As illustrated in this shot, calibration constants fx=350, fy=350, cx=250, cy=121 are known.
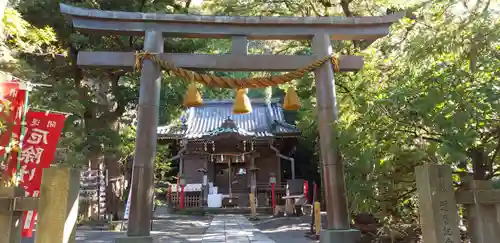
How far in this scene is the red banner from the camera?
5.26 metres

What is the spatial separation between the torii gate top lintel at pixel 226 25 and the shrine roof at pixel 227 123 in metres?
10.1

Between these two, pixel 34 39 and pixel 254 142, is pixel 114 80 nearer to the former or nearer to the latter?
pixel 34 39

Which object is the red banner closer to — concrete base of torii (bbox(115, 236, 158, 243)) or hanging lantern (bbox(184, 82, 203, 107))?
concrete base of torii (bbox(115, 236, 158, 243))

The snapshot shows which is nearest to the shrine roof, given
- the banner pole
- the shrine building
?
the shrine building

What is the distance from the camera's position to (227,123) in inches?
715

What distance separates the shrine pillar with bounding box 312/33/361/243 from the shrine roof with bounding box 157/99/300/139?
10689 millimetres

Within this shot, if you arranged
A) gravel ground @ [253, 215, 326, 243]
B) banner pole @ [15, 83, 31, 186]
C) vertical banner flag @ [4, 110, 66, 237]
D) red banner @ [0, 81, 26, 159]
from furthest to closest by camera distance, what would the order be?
1. gravel ground @ [253, 215, 326, 243]
2. vertical banner flag @ [4, 110, 66, 237]
3. banner pole @ [15, 83, 31, 186]
4. red banner @ [0, 81, 26, 159]

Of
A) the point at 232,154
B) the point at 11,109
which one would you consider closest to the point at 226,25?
the point at 11,109

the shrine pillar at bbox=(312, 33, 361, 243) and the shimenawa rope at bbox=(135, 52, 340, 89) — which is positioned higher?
the shimenawa rope at bbox=(135, 52, 340, 89)

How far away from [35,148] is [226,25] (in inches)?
157

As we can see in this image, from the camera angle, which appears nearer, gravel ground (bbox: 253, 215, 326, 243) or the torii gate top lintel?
the torii gate top lintel

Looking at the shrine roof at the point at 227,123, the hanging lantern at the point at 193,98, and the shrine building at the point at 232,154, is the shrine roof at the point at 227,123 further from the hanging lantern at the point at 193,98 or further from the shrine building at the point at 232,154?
the hanging lantern at the point at 193,98

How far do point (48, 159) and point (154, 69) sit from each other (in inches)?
101

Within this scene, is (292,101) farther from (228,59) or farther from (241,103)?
(228,59)
